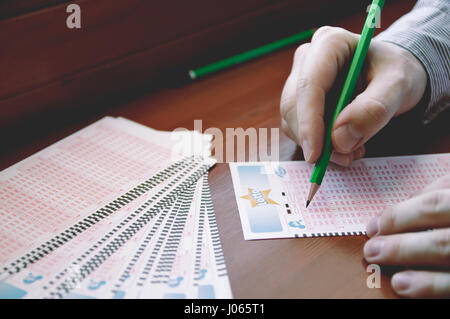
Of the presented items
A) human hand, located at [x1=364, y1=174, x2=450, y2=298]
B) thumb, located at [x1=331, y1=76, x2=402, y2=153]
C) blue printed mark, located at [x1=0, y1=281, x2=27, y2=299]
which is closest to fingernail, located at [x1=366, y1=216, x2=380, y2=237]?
human hand, located at [x1=364, y1=174, x2=450, y2=298]

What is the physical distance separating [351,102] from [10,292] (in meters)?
0.53

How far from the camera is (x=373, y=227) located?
58 cm

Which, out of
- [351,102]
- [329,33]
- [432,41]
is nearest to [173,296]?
[351,102]

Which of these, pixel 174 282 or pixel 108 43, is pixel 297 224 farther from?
pixel 108 43

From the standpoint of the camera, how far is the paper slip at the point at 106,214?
20.4 inches

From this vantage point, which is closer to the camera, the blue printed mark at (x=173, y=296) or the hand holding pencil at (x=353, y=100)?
the blue printed mark at (x=173, y=296)

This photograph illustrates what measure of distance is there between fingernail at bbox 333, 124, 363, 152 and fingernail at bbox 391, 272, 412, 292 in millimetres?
194

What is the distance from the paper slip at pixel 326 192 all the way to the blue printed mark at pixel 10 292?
285mm

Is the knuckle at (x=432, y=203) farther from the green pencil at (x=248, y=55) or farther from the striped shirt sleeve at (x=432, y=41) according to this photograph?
the green pencil at (x=248, y=55)

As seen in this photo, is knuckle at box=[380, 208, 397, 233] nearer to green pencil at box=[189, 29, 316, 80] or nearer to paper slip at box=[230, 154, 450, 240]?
paper slip at box=[230, 154, 450, 240]

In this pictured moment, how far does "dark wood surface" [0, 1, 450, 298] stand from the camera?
0.53m

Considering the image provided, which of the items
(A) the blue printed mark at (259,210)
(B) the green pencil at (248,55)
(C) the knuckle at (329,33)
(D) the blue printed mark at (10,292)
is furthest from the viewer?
(B) the green pencil at (248,55)

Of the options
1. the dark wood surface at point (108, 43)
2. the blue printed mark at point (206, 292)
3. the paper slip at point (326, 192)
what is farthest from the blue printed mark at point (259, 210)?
the dark wood surface at point (108, 43)

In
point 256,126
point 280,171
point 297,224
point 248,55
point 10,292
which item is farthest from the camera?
point 248,55
